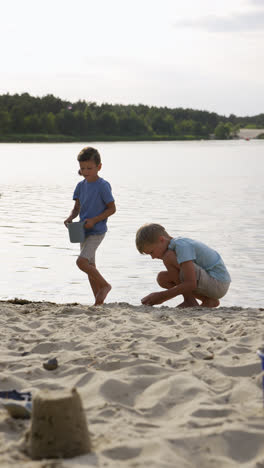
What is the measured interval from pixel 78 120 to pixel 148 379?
104m

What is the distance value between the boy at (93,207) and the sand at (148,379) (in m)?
0.73

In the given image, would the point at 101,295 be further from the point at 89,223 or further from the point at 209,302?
the point at 209,302

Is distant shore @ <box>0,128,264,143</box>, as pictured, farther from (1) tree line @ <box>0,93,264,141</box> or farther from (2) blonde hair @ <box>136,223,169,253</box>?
(2) blonde hair @ <box>136,223,169,253</box>

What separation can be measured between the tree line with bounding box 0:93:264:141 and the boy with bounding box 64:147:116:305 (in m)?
93.8

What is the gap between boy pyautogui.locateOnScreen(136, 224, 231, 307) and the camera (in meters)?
5.00

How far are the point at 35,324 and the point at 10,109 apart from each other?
339ft

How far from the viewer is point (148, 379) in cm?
319

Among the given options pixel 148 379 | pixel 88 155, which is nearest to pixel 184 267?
pixel 88 155

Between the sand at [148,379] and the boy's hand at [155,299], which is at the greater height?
the sand at [148,379]

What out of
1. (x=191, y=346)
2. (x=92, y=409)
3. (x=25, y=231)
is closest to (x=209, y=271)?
(x=191, y=346)

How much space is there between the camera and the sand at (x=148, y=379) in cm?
236

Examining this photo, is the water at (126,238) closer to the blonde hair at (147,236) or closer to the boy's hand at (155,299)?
the boy's hand at (155,299)

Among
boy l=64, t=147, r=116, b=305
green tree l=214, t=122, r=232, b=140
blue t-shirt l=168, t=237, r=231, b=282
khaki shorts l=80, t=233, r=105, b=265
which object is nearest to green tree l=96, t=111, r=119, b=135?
green tree l=214, t=122, r=232, b=140

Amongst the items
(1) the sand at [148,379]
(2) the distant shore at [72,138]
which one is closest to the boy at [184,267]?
(1) the sand at [148,379]
